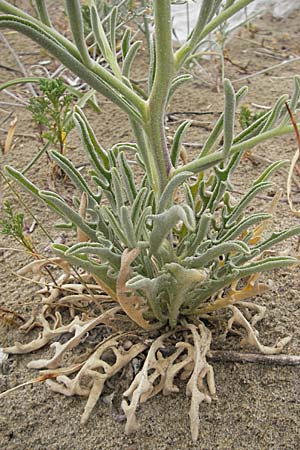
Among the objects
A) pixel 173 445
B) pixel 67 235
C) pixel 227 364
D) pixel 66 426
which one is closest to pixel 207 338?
pixel 227 364

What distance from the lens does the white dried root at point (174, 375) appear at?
3.42ft

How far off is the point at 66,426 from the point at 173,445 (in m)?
0.21

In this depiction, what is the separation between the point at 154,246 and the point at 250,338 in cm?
31

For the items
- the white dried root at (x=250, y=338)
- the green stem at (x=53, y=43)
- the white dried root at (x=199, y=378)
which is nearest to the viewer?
the green stem at (x=53, y=43)

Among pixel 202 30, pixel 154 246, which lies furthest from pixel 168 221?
pixel 202 30

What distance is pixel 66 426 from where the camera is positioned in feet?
3.63

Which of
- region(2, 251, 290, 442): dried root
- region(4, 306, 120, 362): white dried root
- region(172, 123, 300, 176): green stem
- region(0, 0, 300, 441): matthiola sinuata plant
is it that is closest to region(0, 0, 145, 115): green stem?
region(0, 0, 300, 441): matthiola sinuata plant

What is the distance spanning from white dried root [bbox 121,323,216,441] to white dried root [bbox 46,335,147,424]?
0.18ft

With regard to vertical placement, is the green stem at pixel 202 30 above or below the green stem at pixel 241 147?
above

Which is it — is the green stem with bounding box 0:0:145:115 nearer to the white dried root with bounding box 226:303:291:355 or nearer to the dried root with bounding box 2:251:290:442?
the dried root with bounding box 2:251:290:442

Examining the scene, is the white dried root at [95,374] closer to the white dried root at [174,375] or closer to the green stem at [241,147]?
the white dried root at [174,375]

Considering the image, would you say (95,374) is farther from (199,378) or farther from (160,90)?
(160,90)

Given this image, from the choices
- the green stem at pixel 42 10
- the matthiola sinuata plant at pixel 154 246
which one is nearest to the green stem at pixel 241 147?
A: the matthiola sinuata plant at pixel 154 246

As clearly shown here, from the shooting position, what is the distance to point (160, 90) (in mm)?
921
